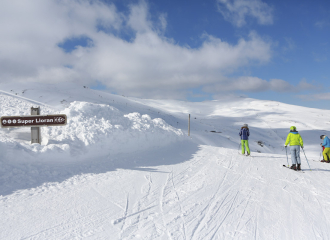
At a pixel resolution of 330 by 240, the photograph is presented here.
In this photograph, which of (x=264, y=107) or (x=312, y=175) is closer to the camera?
(x=312, y=175)

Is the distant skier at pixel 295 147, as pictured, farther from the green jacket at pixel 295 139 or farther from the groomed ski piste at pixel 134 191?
the groomed ski piste at pixel 134 191

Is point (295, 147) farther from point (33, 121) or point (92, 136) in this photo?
point (33, 121)

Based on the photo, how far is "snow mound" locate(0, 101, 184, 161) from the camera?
6.32 meters

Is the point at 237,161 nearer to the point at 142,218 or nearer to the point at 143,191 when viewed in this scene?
the point at 143,191

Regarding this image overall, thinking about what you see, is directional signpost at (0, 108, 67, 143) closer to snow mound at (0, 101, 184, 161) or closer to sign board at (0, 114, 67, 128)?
sign board at (0, 114, 67, 128)

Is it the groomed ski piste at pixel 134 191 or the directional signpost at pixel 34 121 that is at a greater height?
the directional signpost at pixel 34 121

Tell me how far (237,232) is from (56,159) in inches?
219

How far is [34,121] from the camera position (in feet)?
23.0

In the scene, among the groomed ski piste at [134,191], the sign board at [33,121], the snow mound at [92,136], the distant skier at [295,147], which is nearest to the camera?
the groomed ski piste at [134,191]

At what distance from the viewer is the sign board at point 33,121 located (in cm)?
675

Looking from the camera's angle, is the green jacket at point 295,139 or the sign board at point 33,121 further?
the green jacket at point 295,139

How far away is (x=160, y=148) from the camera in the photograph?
10.3 m

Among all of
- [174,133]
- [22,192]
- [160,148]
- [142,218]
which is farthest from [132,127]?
[142,218]

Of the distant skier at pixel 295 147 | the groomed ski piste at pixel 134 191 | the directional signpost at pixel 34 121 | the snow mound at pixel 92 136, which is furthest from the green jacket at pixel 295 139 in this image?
the directional signpost at pixel 34 121
